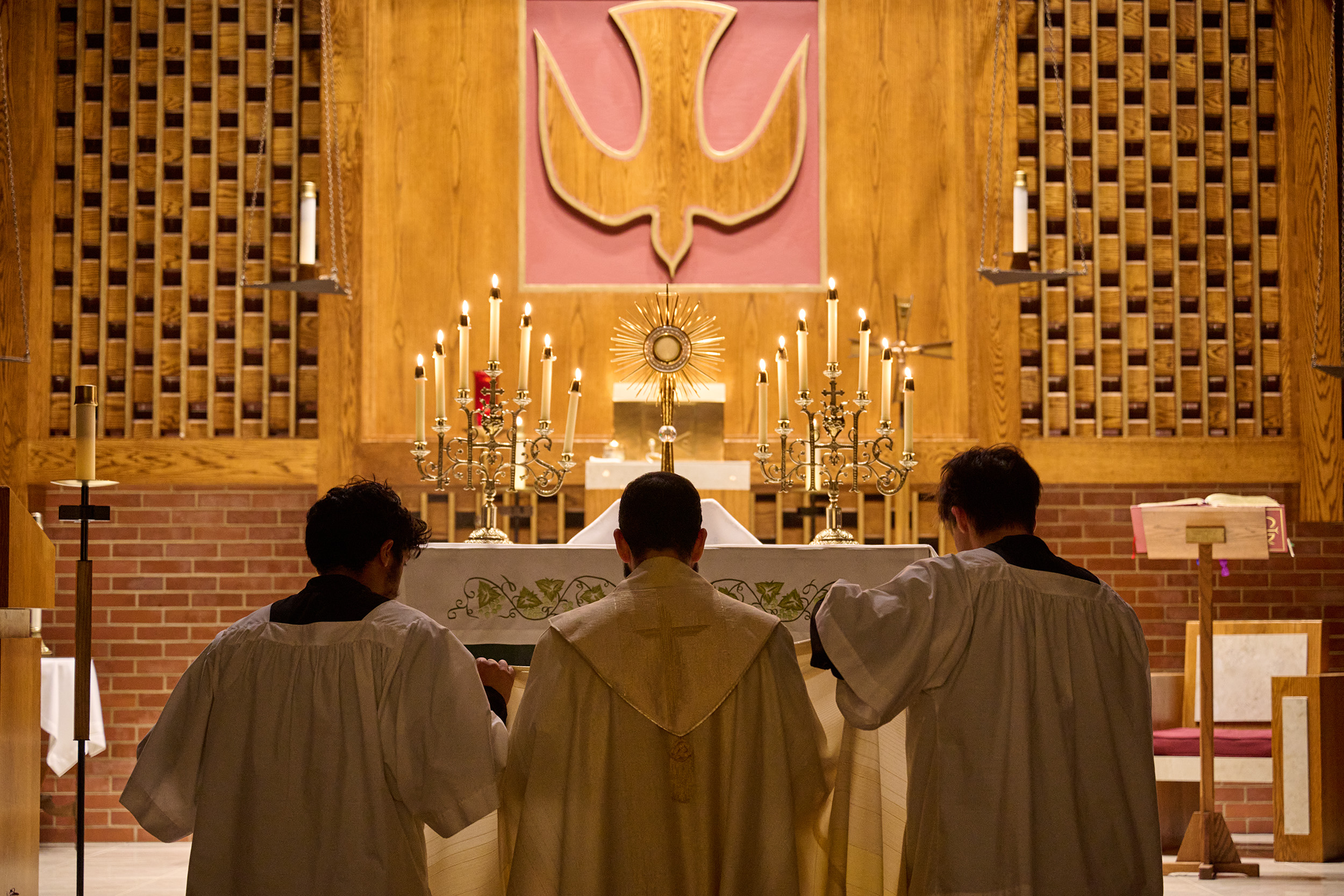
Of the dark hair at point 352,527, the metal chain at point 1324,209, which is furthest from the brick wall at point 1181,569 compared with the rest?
the dark hair at point 352,527

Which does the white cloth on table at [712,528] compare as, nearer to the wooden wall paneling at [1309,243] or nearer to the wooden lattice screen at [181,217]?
the wooden lattice screen at [181,217]

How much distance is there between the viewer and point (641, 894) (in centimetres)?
284

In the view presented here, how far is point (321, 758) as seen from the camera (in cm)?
271

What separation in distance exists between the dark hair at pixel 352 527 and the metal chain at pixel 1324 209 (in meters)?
5.95

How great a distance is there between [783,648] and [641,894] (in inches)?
23.6

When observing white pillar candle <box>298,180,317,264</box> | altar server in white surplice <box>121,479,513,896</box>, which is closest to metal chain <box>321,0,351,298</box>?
white pillar candle <box>298,180,317,264</box>

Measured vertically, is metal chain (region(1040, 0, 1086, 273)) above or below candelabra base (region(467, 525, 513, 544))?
above

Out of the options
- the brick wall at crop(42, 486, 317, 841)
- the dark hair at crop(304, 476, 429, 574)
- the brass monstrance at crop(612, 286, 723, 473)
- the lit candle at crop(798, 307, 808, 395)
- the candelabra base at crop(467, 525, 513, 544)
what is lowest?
the brick wall at crop(42, 486, 317, 841)

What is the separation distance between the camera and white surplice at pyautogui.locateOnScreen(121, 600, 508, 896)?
8.85 ft

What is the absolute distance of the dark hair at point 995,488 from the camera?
296 centimetres

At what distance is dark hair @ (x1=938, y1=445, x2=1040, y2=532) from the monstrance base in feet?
4.35

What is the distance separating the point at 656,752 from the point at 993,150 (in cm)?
529

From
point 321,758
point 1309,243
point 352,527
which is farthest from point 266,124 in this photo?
point 1309,243

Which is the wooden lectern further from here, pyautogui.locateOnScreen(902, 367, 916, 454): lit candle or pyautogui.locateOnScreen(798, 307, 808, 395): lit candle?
pyautogui.locateOnScreen(798, 307, 808, 395): lit candle
